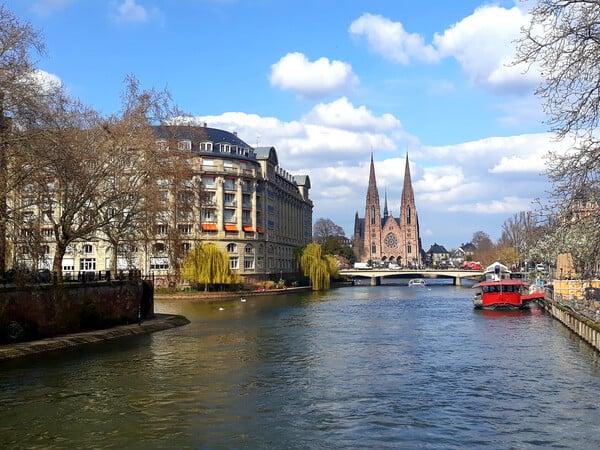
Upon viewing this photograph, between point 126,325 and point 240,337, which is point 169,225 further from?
point 240,337

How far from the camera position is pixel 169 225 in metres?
53.7

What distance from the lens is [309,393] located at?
80.9ft

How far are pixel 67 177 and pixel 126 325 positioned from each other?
16.3m

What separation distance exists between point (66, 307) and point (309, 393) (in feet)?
70.4

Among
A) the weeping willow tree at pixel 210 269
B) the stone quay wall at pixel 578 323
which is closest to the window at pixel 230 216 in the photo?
the weeping willow tree at pixel 210 269

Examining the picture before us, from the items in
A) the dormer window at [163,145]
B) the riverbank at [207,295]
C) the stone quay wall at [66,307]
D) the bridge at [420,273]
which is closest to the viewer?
the stone quay wall at [66,307]

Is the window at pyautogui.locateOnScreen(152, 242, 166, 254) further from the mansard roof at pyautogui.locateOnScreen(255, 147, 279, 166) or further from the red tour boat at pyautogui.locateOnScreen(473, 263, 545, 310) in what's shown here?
the mansard roof at pyautogui.locateOnScreen(255, 147, 279, 166)

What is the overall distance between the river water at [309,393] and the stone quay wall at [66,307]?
3.35m

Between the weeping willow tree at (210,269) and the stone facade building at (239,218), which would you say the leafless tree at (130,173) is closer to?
the stone facade building at (239,218)

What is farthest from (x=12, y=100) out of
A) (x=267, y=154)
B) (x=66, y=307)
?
(x=267, y=154)

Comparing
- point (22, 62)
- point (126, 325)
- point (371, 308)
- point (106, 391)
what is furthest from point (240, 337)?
point (371, 308)

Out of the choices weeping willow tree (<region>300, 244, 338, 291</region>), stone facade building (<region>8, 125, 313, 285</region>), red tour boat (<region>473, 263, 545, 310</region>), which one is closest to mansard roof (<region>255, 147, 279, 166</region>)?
stone facade building (<region>8, 125, 313, 285</region>)

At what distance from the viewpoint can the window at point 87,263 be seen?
100 meters

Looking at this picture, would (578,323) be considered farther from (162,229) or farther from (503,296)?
(162,229)
